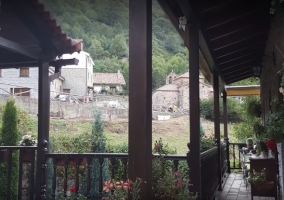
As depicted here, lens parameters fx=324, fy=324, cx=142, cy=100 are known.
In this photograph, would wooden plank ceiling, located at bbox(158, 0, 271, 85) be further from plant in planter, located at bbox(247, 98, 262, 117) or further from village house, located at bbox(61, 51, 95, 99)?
village house, located at bbox(61, 51, 95, 99)

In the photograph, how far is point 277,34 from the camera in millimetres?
3918

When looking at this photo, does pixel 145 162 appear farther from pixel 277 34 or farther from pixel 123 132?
pixel 123 132

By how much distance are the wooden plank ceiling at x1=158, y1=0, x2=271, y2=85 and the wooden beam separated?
5.73 ft

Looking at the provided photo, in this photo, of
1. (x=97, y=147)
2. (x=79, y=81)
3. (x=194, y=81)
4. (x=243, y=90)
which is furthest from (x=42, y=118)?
(x=79, y=81)

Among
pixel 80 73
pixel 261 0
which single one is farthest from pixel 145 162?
pixel 80 73

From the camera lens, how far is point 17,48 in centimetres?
360

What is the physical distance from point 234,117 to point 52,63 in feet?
46.0

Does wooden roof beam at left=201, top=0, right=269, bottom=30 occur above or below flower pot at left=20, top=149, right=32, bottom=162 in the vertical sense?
above

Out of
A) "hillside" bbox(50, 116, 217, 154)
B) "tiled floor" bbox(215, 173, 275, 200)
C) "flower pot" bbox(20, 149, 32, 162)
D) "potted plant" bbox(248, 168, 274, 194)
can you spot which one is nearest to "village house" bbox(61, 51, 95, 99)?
"hillside" bbox(50, 116, 217, 154)

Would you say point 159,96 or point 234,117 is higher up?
point 159,96

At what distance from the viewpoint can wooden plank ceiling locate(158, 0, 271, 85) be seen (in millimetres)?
3200

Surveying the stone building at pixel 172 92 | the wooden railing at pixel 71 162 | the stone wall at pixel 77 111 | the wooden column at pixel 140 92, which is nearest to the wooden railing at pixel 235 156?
the wooden railing at pixel 71 162

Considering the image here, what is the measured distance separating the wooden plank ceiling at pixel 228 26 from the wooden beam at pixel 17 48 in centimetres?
175

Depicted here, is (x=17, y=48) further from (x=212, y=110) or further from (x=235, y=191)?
(x=212, y=110)
